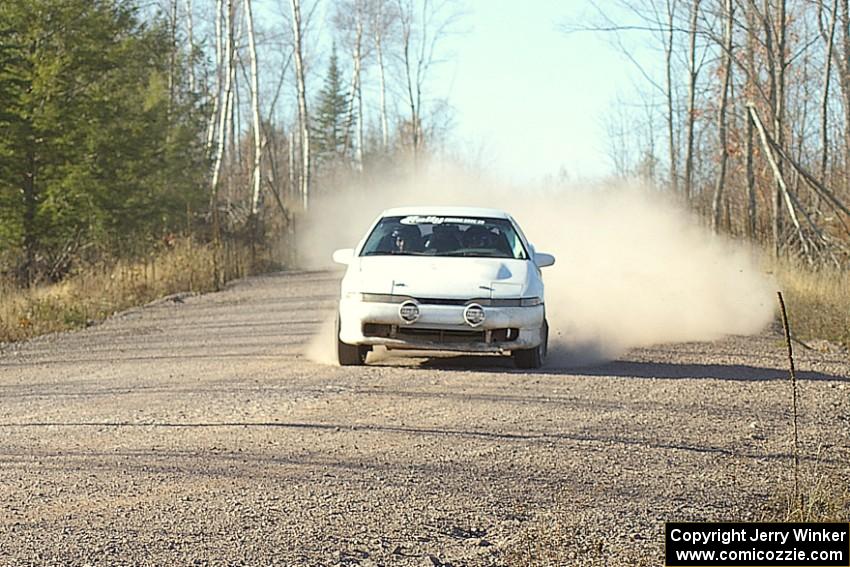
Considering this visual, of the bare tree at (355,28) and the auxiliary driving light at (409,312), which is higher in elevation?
the bare tree at (355,28)

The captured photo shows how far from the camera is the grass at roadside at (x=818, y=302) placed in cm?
1644

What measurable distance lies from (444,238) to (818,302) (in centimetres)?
762

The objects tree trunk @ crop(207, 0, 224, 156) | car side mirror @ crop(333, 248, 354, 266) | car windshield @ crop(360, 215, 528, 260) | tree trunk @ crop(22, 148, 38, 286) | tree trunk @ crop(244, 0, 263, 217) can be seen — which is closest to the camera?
car windshield @ crop(360, 215, 528, 260)

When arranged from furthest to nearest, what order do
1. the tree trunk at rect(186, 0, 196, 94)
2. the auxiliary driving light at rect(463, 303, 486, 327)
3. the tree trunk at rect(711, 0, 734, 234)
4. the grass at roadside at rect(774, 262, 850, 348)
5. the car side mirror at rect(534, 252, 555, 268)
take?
the tree trunk at rect(186, 0, 196, 94) < the tree trunk at rect(711, 0, 734, 234) < the grass at roadside at rect(774, 262, 850, 348) < the car side mirror at rect(534, 252, 555, 268) < the auxiliary driving light at rect(463, 303, 486, 327)

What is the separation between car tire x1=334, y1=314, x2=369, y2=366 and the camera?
12.4 m

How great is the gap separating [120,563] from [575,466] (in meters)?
3.26

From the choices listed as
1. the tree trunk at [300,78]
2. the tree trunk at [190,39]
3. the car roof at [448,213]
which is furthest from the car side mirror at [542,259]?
the tree trunk at [190,39]

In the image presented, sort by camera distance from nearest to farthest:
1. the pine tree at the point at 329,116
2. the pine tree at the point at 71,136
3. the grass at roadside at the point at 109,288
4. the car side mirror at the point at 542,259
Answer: the car side mirror at the point at 542,259 < the grass at roadside at the point at 109,288 < the pine tree at the point at 71,136 < the pine tree at the point at 329,116

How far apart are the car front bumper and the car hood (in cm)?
16

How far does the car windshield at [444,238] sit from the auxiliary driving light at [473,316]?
1309 mm


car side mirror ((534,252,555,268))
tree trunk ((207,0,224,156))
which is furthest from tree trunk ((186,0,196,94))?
car side mirror ((534,252,555,268))

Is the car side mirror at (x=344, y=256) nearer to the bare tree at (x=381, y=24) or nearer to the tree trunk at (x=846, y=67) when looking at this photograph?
the tree trunk at (x=846, y=67)

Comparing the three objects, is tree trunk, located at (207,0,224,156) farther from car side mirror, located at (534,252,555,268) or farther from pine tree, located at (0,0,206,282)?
car side mirror, located at (534,252,555,268)

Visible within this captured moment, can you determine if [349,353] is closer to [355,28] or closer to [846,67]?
[846,67]
